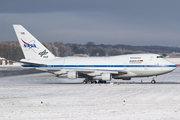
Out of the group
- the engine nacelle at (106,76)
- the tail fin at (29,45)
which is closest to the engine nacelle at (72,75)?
the engine nacelle at (106,76)

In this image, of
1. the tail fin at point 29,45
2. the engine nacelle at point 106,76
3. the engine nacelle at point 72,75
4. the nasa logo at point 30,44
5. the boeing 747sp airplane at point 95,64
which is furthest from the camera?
the nasa logo at point 30,44

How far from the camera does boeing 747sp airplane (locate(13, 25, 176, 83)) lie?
39656mm

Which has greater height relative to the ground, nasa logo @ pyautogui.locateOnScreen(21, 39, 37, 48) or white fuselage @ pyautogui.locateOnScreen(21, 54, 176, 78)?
nasa logo @ pyautogui.locateOnScreen(21, 39, 37, 48)

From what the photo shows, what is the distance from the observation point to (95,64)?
134ft

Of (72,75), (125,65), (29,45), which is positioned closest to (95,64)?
(72,75)

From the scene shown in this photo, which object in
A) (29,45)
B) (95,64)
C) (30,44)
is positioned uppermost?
(30,44)

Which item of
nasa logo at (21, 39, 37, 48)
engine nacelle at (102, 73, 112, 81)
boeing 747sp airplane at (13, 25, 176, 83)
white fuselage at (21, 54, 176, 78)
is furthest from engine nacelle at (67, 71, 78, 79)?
nasa logo at (21, 39, 37, 48)

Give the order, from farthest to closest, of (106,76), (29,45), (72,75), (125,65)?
(29,45) < (125,65) < (72,75) < (106,76)

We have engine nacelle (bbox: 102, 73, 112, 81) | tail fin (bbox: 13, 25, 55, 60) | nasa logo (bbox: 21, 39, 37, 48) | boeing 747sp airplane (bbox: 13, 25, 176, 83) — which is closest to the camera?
engine nacelle (bbox: 102, 73, 112, 81)

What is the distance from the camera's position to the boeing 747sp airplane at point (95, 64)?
1561 inches

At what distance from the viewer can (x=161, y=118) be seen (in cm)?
1636

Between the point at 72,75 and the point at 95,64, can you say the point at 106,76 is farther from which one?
the point at 72,75

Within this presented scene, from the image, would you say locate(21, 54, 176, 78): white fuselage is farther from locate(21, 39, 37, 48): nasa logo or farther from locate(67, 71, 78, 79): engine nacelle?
locate(21, 39, 37, 48): nasa logo

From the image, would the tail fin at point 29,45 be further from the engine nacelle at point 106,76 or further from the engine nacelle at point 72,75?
the engine nacelle at point 106,76
